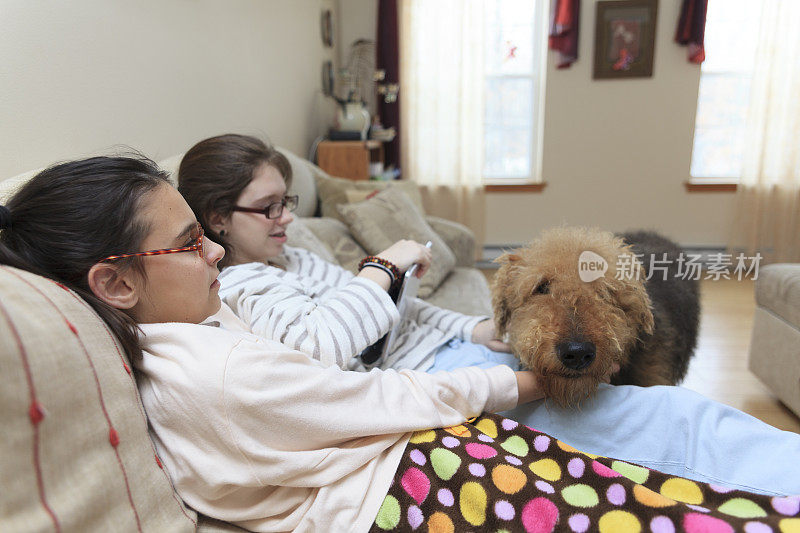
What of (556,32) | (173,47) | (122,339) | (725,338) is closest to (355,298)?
(122,339)

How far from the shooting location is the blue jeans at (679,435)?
0.81m

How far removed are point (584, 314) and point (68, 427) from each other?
2.75 ft

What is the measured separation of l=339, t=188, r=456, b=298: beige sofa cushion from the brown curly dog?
3.59 ft

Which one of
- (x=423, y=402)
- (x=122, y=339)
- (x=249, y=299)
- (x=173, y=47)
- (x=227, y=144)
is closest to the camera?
(x=122, y=339)

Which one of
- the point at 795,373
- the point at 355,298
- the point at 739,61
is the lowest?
the point at 795,373

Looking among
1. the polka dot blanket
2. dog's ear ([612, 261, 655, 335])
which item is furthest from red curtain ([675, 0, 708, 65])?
the polka dot blanket

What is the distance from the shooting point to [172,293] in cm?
81

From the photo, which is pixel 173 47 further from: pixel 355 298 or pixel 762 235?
pixel 762 235

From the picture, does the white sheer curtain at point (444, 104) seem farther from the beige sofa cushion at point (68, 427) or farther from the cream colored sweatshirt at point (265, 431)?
the beige sofa cushion at point (68, 427)

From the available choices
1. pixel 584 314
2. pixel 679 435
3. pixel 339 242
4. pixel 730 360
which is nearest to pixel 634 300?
pixel 584 314

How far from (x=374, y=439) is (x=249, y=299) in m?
0.42

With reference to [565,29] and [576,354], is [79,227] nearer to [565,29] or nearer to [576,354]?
[576,354]

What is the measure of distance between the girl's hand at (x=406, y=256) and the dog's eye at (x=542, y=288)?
0.99 feet

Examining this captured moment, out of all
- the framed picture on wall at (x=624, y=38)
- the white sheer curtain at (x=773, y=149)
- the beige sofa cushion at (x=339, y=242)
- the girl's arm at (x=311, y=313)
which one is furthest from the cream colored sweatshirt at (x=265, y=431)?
the white sheer curtain at (x=773, y=149)
